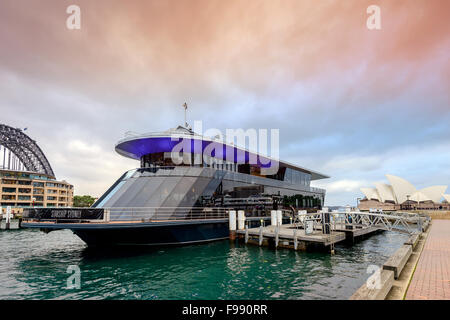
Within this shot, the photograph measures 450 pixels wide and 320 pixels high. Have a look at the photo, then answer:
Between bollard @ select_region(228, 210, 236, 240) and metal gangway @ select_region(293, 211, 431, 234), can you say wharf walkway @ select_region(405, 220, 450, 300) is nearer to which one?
metal gangway @ select_region(293, 211, 431, 234)

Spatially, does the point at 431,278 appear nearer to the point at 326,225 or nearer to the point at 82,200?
the point at 326,225

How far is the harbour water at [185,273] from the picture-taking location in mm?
8688

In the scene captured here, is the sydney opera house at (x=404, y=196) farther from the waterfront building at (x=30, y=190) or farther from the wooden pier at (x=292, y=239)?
the waterfront building at (x=30, y=190)

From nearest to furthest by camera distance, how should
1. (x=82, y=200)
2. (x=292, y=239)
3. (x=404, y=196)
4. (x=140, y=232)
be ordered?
(x=140, y=232) < (x=292, y=239) < (x=404, y=196) < (x=82, y=200)

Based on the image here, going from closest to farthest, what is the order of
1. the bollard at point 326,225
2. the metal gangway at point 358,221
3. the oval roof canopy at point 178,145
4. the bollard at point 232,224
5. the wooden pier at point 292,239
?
the wooden pier at point 292,239 → the metal gangway at point 358,221 → the bollard at point 326,225 → the bollard at point 232,224 → the oval roof canopy at point 178,145

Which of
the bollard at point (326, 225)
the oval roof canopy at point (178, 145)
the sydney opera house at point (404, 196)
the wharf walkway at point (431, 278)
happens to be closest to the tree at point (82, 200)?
the oval roof canopy at point (178, 145)

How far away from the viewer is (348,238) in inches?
808

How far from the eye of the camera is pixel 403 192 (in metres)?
77.2

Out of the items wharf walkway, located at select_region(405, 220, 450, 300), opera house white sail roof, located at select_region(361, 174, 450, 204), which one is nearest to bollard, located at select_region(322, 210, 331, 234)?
wharf walkway, located at select_region(405, 220, 450, 300)

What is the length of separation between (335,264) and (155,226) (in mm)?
10242

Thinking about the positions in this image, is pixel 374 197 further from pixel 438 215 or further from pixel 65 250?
pixel 65 250

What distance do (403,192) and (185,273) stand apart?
3463 inches

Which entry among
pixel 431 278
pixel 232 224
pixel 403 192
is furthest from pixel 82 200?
pixel 403 192
